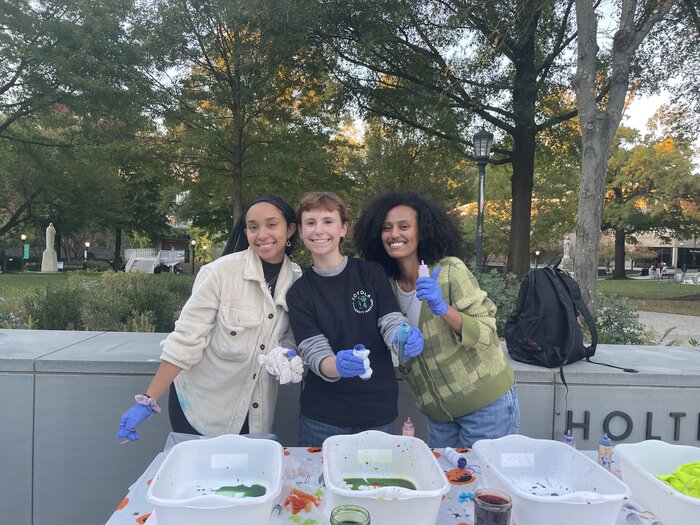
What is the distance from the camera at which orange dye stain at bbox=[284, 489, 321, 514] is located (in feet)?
5.42

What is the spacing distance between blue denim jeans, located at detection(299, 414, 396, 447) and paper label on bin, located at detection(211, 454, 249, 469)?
58cm

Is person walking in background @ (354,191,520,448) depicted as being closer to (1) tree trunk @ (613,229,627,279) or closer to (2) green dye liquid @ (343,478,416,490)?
(2) green dye liquid @ (343,478,416,490)

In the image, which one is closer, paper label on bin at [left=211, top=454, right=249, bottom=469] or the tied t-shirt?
paper label on bin at [left=211, top=454, right=249, bottom=469]

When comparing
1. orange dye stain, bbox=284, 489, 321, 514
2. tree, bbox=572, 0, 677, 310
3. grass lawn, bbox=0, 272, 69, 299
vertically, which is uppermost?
tree, bbox=572, 0, 677, 310

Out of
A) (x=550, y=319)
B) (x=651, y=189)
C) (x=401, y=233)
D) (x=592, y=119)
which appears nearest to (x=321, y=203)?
(x=401, y=233)

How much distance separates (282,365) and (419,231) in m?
0.94

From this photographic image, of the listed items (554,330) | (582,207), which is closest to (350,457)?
(554,330)

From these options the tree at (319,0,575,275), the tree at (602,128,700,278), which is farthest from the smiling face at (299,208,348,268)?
the tree at (602,128,700,278)

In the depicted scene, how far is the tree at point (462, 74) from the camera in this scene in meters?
10.5

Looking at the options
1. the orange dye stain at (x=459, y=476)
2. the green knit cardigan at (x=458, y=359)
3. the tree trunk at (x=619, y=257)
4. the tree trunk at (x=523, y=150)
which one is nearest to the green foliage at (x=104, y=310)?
the green knit cardigan at (x=458, y=359)

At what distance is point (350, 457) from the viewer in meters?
1.81

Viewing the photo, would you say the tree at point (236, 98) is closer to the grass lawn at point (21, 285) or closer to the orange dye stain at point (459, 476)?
the grass lawn at point (21, 285)

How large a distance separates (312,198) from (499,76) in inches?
425

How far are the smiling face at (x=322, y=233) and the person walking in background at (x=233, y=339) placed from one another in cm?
16
